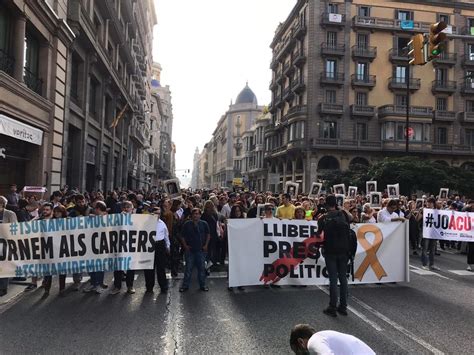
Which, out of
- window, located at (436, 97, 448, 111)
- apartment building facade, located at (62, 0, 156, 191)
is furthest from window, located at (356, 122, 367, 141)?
apartment building facade, located at (62, 0, 156, 191)

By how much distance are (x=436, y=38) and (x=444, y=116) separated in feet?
155

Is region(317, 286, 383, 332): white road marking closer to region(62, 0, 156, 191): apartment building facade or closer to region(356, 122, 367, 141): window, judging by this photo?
region(62, 0, 156, 191): apartment building facade

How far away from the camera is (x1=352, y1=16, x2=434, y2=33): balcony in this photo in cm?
5125

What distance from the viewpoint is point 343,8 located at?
170 ft

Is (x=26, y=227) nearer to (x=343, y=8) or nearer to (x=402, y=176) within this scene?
(x=402, y=176)

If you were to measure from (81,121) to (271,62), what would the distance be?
5142 cm

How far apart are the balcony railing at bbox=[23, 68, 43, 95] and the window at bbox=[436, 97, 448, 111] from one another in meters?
49.8

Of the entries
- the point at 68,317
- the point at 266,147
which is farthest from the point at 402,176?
the point at 266,147

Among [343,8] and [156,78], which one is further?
[156,78]

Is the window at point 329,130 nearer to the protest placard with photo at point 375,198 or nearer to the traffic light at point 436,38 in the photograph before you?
the protest placard with photo at point 375,198

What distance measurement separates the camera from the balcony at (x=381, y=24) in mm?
51250

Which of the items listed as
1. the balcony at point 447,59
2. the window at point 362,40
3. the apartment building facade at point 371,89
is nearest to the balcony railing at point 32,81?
the apartment building facade at point 371,89

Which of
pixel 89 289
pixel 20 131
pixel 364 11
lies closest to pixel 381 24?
pixel 364 11

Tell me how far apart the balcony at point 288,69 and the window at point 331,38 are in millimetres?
6086
